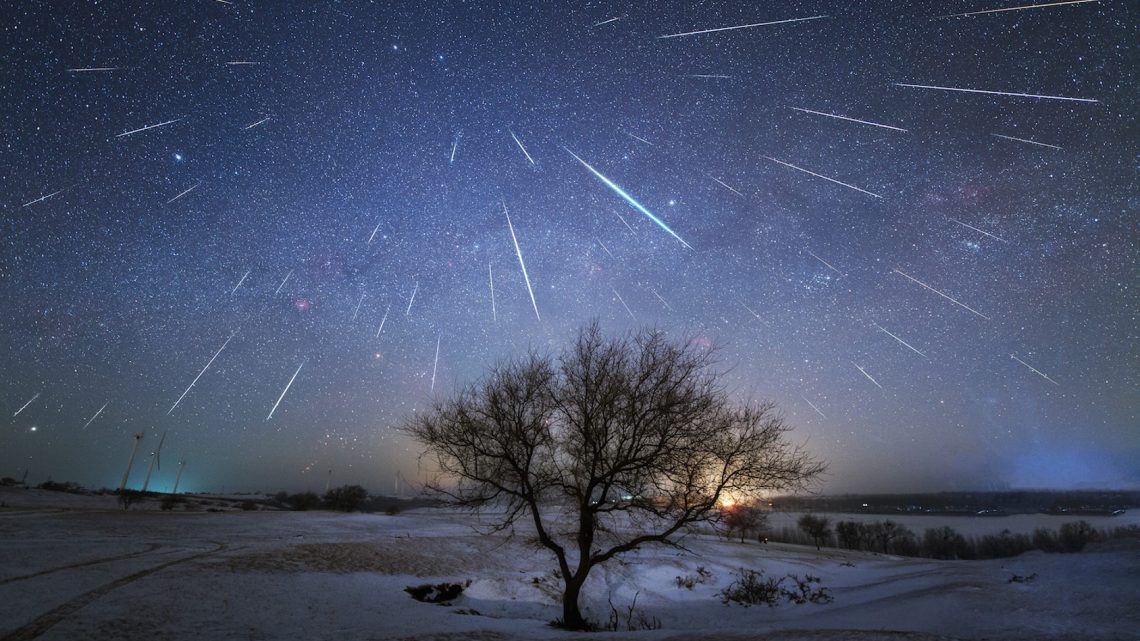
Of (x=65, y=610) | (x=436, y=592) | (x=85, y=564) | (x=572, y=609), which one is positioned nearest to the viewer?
(x=65, y=610)

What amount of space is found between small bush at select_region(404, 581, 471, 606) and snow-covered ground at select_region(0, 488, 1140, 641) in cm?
59

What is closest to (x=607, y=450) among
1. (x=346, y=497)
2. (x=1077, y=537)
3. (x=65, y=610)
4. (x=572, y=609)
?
(x=572, y=609)

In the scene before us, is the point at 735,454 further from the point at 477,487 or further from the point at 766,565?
the point at 766,565

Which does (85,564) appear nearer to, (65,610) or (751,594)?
(65,610)

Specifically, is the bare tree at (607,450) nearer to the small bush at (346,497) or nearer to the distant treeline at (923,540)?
the small bush at (346,497)

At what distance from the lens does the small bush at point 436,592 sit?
21.4 meters

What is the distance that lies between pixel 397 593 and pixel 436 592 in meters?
1.92

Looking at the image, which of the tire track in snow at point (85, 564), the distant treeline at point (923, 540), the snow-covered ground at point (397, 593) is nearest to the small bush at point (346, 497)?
the snow-covered ground at point (397, 593)

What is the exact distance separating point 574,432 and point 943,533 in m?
150

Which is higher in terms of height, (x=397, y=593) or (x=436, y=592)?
(x=397, y=593)

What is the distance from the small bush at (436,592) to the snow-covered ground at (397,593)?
1.93 feet

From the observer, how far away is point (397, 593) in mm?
20891

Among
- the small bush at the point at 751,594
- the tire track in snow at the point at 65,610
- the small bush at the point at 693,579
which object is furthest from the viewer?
the small bush at the point at 693,579

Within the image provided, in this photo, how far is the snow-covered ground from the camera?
12.4m
